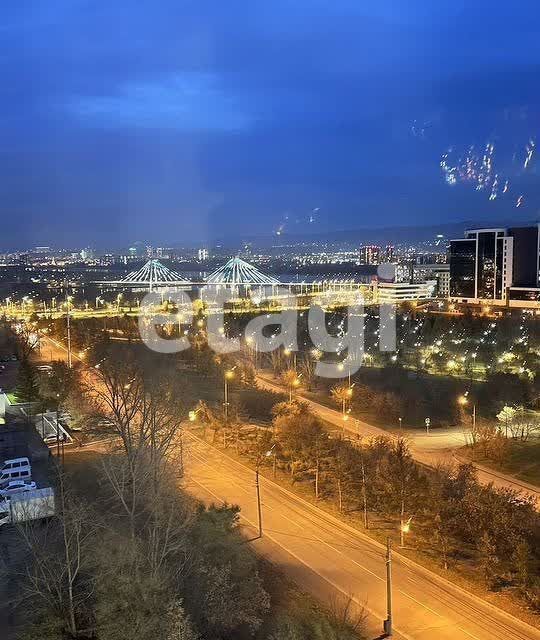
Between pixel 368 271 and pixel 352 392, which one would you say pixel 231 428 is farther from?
pixel 368 271

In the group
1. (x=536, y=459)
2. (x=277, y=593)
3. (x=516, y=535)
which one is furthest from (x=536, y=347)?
(x=277, y=593)

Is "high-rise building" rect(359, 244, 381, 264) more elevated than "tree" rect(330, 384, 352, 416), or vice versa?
"high-rise building" rect(359, 244, 381, 264)

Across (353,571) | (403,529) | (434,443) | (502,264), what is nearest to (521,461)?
(434,443)

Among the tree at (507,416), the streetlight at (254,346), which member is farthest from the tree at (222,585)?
the streetlight at (254,346)

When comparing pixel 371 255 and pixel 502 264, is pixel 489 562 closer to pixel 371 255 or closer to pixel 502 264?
pixel 502 264

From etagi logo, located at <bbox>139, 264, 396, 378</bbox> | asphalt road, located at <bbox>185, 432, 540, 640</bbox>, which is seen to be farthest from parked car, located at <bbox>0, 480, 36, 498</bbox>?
etagi logo, located at <bbox>139, 264, 396, 378</bbox>

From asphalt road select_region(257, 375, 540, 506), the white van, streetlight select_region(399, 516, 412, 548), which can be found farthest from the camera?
asphalt road select_region(257, 375, 540, 506)

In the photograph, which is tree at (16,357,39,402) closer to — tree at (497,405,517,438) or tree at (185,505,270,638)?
tree at (185,505,270,638)
